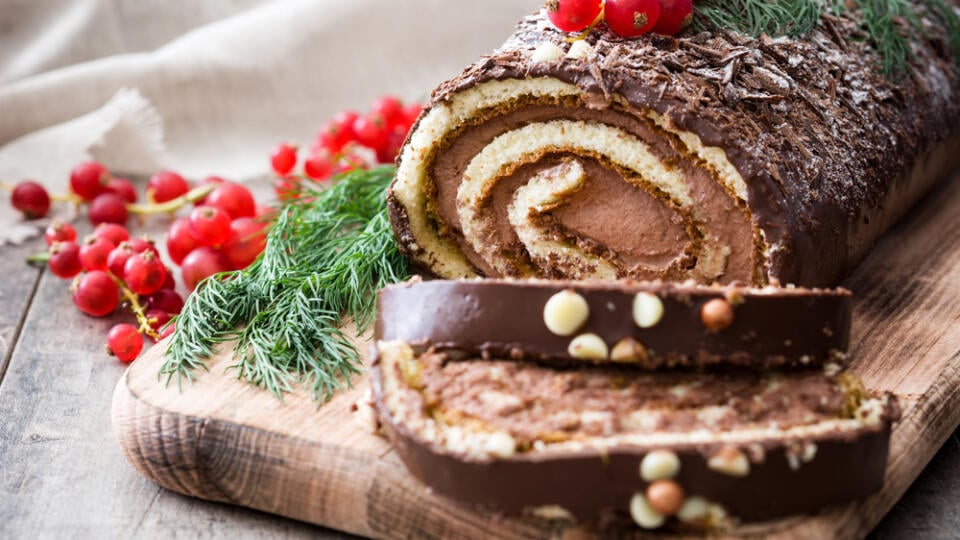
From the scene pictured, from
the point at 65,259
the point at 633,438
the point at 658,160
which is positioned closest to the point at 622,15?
the point at 658,160

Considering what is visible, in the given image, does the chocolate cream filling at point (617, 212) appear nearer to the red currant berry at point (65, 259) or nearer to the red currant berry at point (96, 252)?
the red currant berry at point (96, 252)

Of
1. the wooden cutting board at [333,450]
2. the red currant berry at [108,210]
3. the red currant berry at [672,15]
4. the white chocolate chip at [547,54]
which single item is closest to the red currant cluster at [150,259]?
the red currant berry at [108,210]

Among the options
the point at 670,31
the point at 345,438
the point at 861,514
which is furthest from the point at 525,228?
the point at 861,514

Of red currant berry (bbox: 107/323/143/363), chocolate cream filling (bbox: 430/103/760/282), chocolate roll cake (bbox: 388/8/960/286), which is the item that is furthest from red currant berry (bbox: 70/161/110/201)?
chocolate cream filling (bbox: 430/103/760/282)

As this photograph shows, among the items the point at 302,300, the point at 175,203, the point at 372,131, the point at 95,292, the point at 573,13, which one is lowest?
the point at 175,203

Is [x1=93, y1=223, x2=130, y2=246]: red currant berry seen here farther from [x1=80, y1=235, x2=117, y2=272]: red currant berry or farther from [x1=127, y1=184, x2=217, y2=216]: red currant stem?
[x1=127, y1=184, x2=217, y2=216]: red currant stem

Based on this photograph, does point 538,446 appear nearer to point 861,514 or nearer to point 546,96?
point 861,514

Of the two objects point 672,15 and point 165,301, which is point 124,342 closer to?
point 165,301
